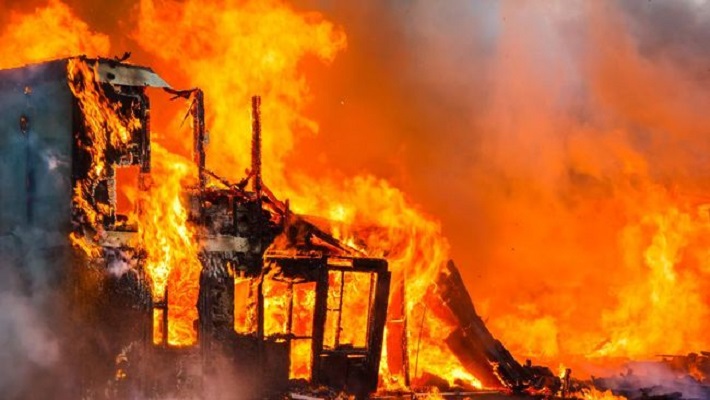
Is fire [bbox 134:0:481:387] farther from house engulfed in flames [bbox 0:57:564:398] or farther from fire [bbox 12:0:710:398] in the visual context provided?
house engulfed in flames [bbox 0:57:564:398]

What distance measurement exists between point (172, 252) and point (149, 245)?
491 mm

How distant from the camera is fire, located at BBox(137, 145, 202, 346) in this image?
644 inches

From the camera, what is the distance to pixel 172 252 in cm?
1656

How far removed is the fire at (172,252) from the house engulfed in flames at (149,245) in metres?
0.02

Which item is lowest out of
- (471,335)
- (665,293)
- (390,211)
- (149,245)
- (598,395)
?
(598,395)

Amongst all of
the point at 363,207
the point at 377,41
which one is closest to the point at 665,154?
the point at 377,41

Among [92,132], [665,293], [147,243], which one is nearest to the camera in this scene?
[92,132]

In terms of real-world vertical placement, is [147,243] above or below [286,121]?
below

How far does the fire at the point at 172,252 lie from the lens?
1636 centimetres

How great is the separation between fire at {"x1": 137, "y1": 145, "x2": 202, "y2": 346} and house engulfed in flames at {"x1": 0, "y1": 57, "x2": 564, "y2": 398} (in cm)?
2

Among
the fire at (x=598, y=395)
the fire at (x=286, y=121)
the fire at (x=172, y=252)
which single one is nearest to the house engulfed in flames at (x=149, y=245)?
the fire at (x=172, y=252)

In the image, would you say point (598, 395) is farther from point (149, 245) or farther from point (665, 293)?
point (149, 245)

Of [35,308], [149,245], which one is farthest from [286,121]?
[35,308]

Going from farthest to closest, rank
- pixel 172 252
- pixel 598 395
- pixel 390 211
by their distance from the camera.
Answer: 1. pixel 390 211
2. pixel 598 395
3. pixel 172 252
